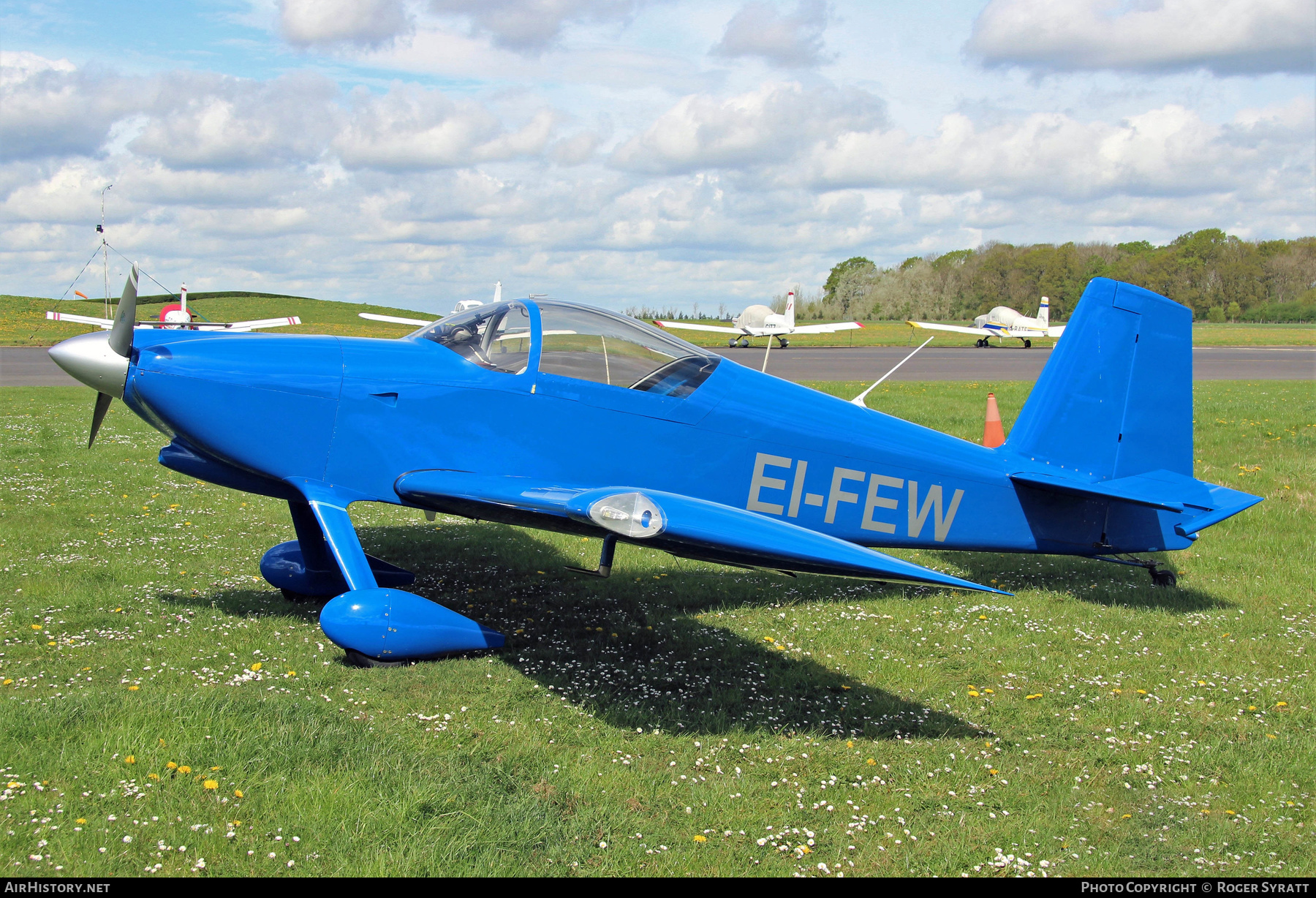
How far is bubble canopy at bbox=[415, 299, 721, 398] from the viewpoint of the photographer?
5.50m

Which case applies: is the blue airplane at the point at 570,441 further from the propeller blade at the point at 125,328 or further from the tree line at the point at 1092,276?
the tree line at the point at 1092,276

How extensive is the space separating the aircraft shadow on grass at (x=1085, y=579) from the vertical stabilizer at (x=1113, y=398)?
1.02 metres

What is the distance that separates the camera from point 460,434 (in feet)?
17.7

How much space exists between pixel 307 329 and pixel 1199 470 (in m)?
58.7

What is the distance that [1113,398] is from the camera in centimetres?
648

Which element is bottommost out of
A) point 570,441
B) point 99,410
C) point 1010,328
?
point 99,410

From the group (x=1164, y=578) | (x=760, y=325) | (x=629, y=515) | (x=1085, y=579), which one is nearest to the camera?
(x=629, y=515)

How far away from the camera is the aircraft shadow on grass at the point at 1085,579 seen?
265 inches

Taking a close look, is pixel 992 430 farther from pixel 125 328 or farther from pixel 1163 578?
pixel 125 328

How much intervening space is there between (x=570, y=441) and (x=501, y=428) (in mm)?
432

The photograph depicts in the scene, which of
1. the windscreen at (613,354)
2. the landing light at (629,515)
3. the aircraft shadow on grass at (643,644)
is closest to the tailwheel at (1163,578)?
the aircraft shadow on grass at (643,644)

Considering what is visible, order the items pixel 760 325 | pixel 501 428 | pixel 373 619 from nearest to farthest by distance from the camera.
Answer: pixel 373 619
pixel 501 428
pixel 760 325

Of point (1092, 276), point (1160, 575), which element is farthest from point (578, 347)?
point (1092, 276)
